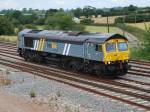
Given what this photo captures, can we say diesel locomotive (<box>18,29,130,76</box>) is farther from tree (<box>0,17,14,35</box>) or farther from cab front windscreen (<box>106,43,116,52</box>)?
tree (<box>0,17,14,35</box>)

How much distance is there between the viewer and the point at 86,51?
26.7 m

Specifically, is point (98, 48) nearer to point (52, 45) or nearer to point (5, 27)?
point (52, 45)

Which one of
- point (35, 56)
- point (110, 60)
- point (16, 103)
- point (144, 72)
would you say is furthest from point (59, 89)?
point (35, 56)

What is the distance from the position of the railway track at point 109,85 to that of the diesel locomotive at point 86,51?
0.73 metres

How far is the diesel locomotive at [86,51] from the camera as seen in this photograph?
2552 centimetres

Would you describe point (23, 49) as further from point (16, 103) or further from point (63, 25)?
point (63, 25)

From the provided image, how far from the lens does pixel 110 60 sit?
83.4 ft

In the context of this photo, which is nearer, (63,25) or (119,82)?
(119,82)

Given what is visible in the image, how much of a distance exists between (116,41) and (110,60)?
1.41 meters

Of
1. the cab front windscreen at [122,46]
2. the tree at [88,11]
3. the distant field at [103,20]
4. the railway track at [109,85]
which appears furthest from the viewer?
the distant field at [103,20]

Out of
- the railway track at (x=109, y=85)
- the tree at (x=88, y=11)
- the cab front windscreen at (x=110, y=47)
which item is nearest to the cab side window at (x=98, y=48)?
the cab front windscreen at (x=110, y=47)

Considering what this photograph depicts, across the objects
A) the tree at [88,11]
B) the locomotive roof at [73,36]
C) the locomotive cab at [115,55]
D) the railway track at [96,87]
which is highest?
the tree at [88,11]

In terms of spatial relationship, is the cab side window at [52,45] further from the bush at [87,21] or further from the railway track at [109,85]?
the bush at [87,21]

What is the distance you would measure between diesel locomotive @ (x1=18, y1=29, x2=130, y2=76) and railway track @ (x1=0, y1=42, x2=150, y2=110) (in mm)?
730
